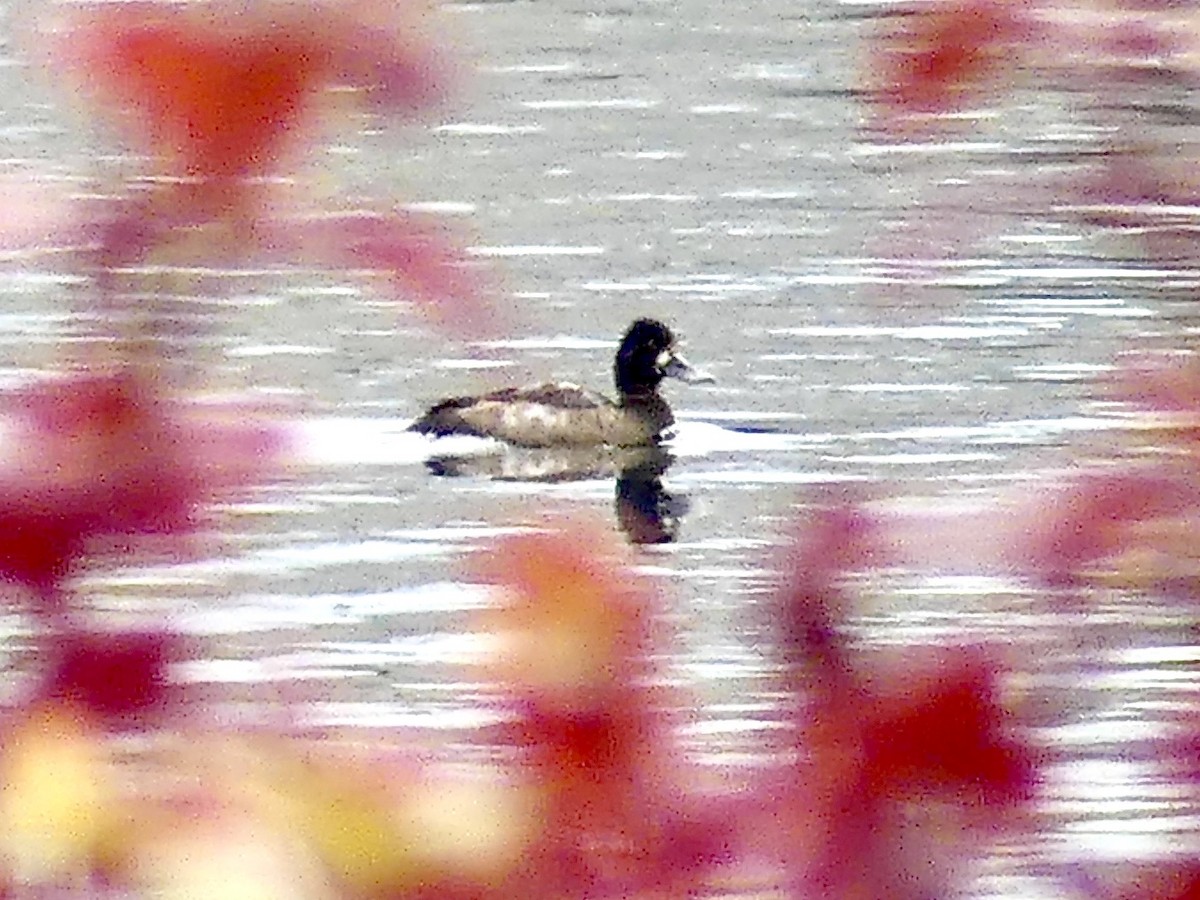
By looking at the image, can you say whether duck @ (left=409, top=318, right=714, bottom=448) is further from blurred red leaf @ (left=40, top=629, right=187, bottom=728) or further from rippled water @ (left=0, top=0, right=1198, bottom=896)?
blurred red leaf @ (left=40, top=629, right=187, bottom=728)

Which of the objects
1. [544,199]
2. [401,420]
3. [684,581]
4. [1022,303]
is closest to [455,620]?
[684,581]

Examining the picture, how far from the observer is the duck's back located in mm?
11148

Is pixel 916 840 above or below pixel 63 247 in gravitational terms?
below

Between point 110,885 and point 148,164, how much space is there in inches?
20.1

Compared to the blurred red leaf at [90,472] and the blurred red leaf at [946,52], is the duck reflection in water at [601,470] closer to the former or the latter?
the blurred red leaf at [946,52]

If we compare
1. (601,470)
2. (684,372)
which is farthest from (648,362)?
(601,470)

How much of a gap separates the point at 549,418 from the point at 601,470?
0.64 metres

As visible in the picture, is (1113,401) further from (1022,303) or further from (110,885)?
(1022,303)

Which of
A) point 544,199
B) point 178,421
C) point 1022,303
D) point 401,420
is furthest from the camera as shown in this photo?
point 544,199

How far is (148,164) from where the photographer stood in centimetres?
229

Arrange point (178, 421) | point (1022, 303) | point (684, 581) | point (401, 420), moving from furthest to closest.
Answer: point (1022, 303), point (401, 420), point (684, 581), point (178, 421)

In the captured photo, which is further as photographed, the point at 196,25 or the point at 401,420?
the point at 401,420

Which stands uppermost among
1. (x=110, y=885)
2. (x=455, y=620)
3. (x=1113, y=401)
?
(x=1113, y=401)

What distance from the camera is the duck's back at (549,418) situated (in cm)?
1115
